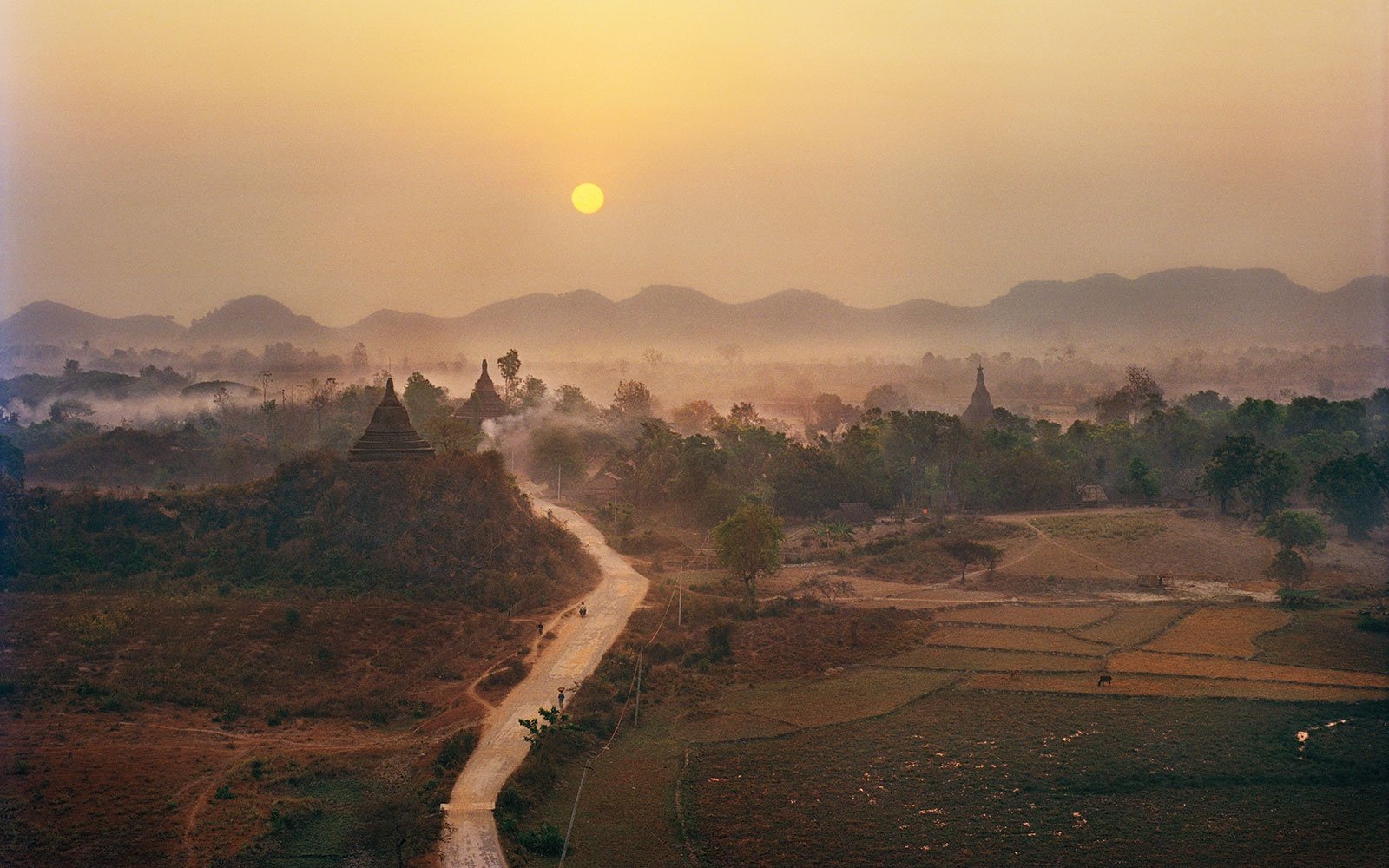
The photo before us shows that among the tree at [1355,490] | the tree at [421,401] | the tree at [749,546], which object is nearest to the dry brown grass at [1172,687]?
the tree at [749,546]

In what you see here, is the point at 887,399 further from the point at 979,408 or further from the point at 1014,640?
the point at 1014,640

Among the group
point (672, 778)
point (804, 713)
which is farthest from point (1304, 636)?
point (672, 778)

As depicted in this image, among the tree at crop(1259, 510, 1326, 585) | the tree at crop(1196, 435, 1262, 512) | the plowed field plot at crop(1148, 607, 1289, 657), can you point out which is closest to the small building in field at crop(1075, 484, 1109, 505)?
the tree at crop(1196, 435, 1262, 512)

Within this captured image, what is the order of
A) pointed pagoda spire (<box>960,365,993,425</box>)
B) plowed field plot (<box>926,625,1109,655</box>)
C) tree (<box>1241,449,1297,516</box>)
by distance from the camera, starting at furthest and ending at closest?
pointed pagoda spire (<box>960,365,993,425</box>) < tree (<box>1241,449,1297,516</box>) < plowed field plot (<box>926,625,1109,655</box>)

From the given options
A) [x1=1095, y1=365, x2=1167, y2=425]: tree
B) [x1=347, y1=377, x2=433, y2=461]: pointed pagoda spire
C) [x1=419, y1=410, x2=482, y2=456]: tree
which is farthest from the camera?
[x1=1095, y1=365, x2=1167, y2=425]: tree

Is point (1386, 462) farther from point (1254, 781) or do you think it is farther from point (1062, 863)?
point (1062, 863)

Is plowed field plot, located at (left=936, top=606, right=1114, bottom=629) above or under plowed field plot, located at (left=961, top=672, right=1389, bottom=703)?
above

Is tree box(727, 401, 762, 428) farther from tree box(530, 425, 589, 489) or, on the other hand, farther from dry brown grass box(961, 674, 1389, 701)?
dry brown grass box(961, 674, 1389, 701)
